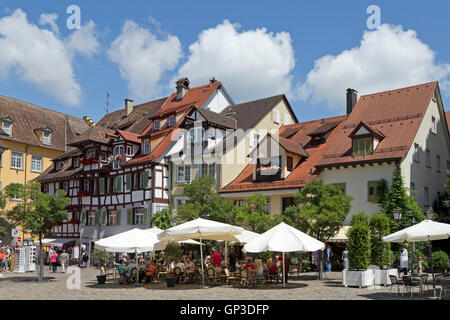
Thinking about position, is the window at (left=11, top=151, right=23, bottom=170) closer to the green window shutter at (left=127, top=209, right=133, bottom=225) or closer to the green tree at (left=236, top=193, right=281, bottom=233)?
the green window shutter at (left=127, top=209, right=133, bottom=225)

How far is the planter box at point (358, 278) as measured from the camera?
20.4m

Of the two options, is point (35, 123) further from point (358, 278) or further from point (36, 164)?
point (358, 278)

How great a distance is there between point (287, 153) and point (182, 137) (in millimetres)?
9317

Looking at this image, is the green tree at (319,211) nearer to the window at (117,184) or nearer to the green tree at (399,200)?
the green tree at (399,200)

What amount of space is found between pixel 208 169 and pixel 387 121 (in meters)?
12.7

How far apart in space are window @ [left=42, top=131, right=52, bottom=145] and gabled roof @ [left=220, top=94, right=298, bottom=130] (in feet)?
65.3

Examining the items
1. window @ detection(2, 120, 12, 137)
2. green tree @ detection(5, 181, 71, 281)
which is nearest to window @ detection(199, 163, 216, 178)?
green tree @ detection(5, 181, 71, 281)

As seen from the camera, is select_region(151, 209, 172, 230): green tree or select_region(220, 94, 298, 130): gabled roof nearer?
select_region(151, 209, 172, 230): green tree

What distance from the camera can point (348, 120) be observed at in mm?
36375

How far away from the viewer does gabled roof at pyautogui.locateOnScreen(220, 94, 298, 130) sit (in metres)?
Result: 41.4

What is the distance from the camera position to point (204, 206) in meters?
33.2

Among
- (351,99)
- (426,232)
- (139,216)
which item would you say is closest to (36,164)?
(139,216)
